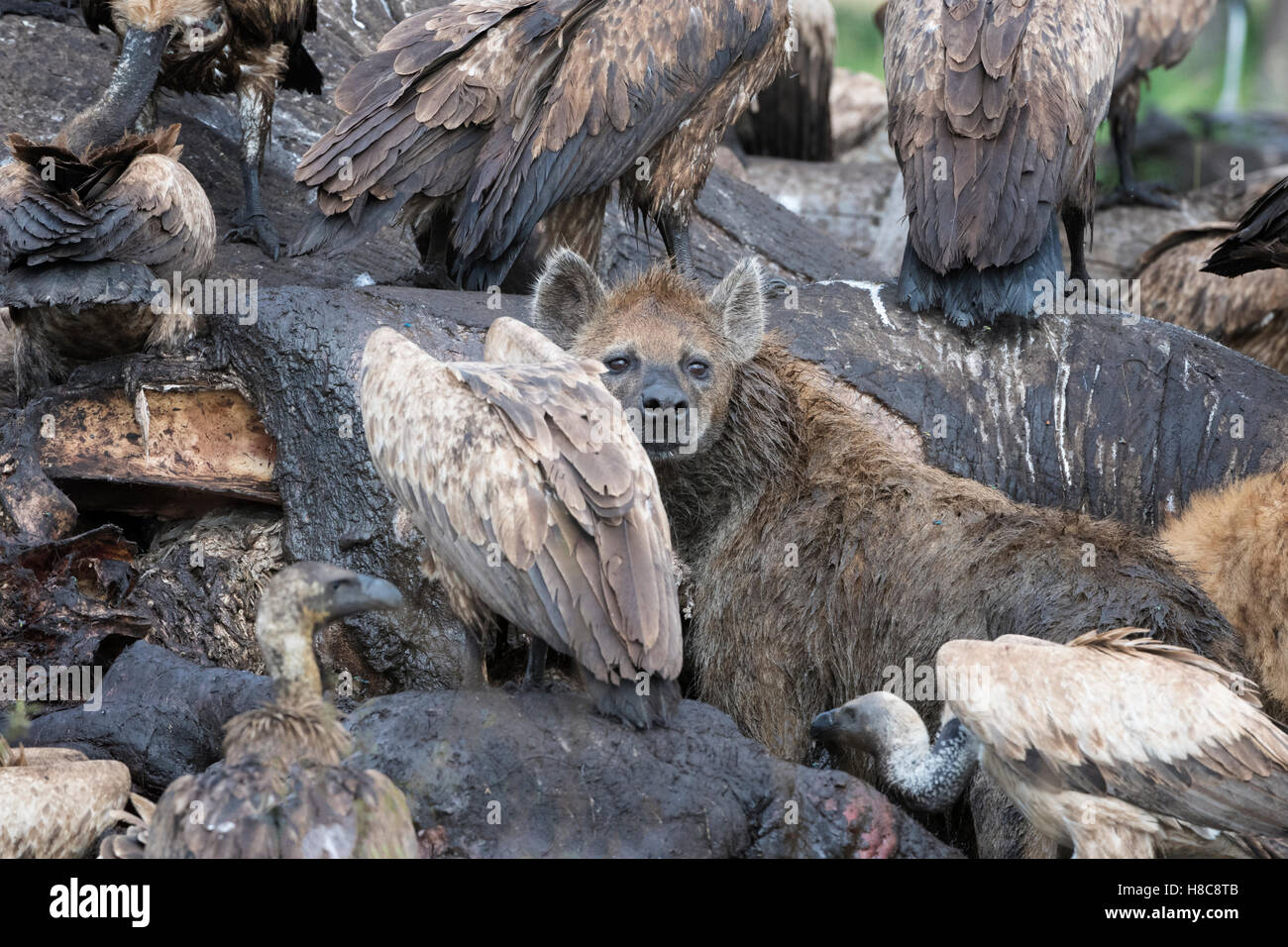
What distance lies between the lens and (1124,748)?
3465mm

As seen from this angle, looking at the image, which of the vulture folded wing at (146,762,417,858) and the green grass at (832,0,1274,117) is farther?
the green grass at (832,0,1274,117)

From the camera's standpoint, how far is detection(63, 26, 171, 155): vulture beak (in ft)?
21.5

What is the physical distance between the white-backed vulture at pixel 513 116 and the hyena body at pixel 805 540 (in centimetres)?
129

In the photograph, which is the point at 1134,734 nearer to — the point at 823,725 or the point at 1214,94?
the point at 823,725

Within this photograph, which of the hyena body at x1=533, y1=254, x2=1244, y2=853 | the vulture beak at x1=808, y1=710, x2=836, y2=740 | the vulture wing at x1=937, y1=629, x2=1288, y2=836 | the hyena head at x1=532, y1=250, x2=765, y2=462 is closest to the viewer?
the vulture wing at x1=937, y1=629, x2=1288, y2=836

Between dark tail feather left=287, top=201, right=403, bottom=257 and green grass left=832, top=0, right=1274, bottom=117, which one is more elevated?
green grass left=832, top=0, right=1274, bottom=117

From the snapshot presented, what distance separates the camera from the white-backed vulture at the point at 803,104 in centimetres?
1199

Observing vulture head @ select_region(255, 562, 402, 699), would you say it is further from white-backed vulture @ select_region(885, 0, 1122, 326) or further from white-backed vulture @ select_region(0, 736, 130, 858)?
white-backed vulture @ select_region(885, 0, 1122, 326)

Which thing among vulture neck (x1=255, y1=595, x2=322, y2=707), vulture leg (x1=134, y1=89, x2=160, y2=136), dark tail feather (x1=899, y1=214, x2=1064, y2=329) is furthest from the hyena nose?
vulture leg (x1=134, y1=89, x2=160, y2=136)

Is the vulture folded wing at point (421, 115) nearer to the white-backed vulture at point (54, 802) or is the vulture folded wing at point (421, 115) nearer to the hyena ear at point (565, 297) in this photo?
the hyena ear at point (565, 297)

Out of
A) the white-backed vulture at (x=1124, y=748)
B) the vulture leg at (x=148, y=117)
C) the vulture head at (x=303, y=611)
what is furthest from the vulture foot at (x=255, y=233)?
the white-backed vulture at (x=1124, y=748)

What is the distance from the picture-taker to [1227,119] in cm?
1525

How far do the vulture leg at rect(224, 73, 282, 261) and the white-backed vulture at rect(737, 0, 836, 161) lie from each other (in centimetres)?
Answer: 562

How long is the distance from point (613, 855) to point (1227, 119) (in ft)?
45.4
